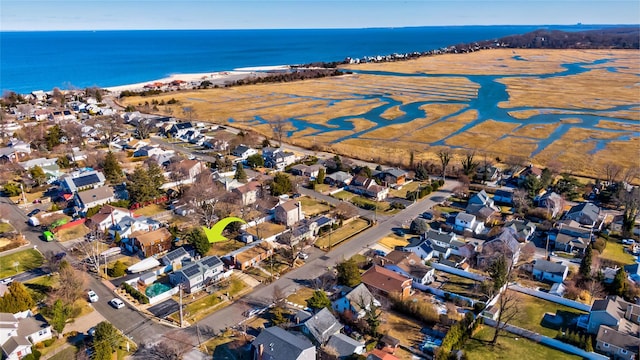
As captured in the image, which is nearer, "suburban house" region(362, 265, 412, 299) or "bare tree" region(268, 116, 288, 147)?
"suburban house" region(362, 265, 412, 299)

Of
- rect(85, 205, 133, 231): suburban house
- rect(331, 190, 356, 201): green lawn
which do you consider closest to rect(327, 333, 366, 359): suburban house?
rect(331, 190, 356, 201): green lawn

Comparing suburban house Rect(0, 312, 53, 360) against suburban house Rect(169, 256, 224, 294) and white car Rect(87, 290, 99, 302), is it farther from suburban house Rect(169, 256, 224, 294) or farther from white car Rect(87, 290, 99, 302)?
suburban house Rect(169, 256, 224, 294)

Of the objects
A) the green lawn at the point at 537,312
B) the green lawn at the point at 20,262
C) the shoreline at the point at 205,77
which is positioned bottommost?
the green lawn at the point at 537,312

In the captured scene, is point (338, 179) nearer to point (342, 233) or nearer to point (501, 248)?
point (342, 233)

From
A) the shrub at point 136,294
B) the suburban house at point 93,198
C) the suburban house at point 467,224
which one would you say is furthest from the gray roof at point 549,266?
the suburban house at point 93,198

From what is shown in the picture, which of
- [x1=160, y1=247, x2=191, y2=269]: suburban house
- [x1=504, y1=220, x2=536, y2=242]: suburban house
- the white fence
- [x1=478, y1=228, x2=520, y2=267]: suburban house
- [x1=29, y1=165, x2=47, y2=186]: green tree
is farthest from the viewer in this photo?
[x1=29, y1=165, x2=47, y2=186]: green tree

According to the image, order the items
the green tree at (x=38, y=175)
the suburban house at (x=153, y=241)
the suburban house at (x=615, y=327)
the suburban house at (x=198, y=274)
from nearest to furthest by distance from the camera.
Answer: the suburban house at (x=615, y=327) → the suburban house at (x=198, y=274) → the suburban house at (x=153, y=241) → the green tree at (x=38, y=175)

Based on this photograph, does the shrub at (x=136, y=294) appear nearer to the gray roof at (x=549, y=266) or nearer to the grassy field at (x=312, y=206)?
the grassy field at (x=312, y=206)

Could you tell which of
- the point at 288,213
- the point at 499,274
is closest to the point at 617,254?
the point at 499,274
